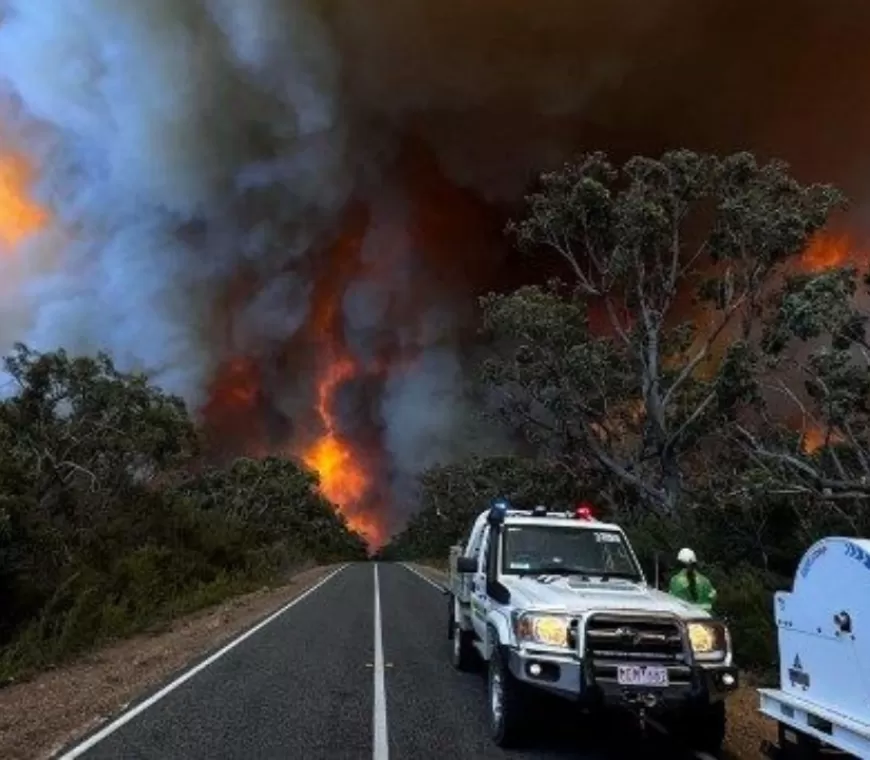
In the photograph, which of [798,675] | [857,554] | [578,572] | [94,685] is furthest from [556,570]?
[94,685]

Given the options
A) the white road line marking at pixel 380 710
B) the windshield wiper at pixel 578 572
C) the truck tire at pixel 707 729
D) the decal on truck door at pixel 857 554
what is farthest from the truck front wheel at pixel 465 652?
the decal on truck door at pixel 857 554

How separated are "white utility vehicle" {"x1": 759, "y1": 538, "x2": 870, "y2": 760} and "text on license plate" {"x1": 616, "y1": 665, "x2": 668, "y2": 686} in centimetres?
90

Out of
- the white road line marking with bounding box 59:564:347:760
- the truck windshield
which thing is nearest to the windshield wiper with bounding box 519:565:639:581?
the truck windshield

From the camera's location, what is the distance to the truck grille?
781cm

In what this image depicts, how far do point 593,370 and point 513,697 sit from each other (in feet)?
83.5

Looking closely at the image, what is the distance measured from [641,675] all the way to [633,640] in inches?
11.7

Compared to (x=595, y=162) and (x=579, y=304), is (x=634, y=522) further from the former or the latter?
(x=595, y=162)

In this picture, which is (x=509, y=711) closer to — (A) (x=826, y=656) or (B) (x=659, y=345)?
(A) (x=826, y=656)

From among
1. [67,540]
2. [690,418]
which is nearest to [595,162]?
[690,418]

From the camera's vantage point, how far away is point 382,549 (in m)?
169

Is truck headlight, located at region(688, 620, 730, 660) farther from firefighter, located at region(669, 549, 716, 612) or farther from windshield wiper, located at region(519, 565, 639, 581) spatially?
firefighter, located at region(669, 549, 716, 612)

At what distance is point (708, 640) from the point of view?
8.10 meters

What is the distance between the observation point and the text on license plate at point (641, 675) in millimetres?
7652

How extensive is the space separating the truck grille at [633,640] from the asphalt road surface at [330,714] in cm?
91
